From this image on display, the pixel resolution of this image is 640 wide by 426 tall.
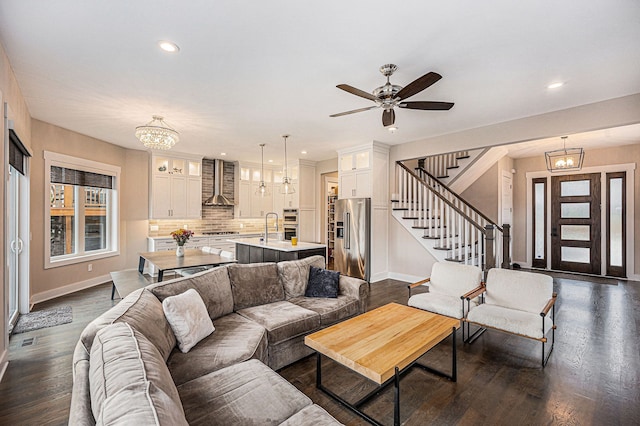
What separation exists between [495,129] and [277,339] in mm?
4434

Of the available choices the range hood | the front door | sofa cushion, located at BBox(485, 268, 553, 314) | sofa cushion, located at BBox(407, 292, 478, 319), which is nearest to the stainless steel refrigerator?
sofa cushion, located at BBox(407, 292, 478, 319)

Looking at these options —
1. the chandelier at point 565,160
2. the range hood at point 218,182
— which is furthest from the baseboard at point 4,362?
the chandelier at point 565,160

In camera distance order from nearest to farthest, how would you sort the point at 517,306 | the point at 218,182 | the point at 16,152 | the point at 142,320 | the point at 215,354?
the point at 142,320, the point at 215,354, the point at 517,306, the point at 16,152, the point at 218,182

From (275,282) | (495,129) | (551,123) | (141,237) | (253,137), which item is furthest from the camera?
(141,237)

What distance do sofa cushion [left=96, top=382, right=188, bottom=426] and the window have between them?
5280 millimetres

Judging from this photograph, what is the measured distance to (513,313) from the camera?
3.03 metres

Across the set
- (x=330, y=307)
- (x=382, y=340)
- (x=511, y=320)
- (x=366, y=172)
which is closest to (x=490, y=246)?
(x=511, y=320)

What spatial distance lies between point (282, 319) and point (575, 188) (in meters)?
7.79

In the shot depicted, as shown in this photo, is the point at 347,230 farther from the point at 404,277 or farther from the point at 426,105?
the point at 426,105

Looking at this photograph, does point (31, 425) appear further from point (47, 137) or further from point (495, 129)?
point (495, 129)

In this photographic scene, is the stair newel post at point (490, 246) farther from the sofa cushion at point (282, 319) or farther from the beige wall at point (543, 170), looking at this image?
the beige wall at point (543, 170)

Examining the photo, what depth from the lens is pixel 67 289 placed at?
16.7 feet

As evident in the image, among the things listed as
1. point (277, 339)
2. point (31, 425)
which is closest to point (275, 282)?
point (277, 339)

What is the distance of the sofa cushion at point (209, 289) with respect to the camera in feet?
8.19
